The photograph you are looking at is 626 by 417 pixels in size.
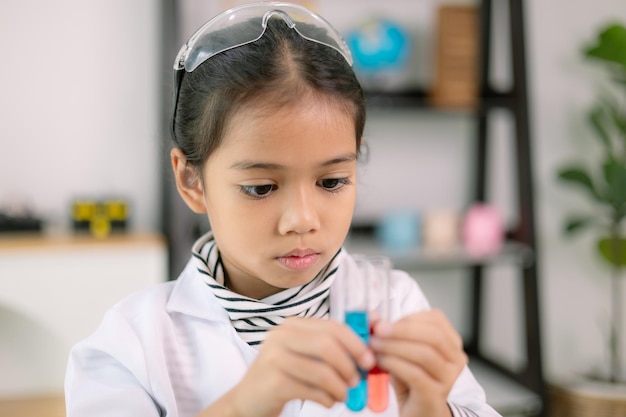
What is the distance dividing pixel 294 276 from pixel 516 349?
7.20ft

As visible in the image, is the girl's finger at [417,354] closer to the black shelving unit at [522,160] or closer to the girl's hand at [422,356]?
the girl's hand at [422,356]

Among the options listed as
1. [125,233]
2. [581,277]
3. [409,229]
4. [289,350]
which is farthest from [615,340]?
[289,350]

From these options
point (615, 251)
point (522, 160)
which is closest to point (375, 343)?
point (522, 160)

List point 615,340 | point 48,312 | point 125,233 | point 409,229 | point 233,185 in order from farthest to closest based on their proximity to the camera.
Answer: point 615,340 → point 409,229 → point 125,233 → point 48,312 → point 233,185

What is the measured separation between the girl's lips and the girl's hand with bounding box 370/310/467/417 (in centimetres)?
19

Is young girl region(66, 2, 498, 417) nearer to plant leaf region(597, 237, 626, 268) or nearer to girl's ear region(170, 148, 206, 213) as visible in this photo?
girl's ear region(170, 148, 206, 213)


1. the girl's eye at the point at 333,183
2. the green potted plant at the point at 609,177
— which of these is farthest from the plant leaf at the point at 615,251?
the girl's eye at the point at 333,183

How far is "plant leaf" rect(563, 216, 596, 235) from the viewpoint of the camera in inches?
104

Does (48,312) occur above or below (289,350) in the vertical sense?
below

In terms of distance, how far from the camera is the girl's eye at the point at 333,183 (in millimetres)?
862

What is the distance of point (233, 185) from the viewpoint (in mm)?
868

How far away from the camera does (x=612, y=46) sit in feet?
8.11

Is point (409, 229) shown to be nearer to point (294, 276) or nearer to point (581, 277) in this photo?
point (581, 277)

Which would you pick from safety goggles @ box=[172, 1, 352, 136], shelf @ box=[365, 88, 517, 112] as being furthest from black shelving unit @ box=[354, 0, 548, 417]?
safety goggles @ box=[172, 1, 352, 136]
